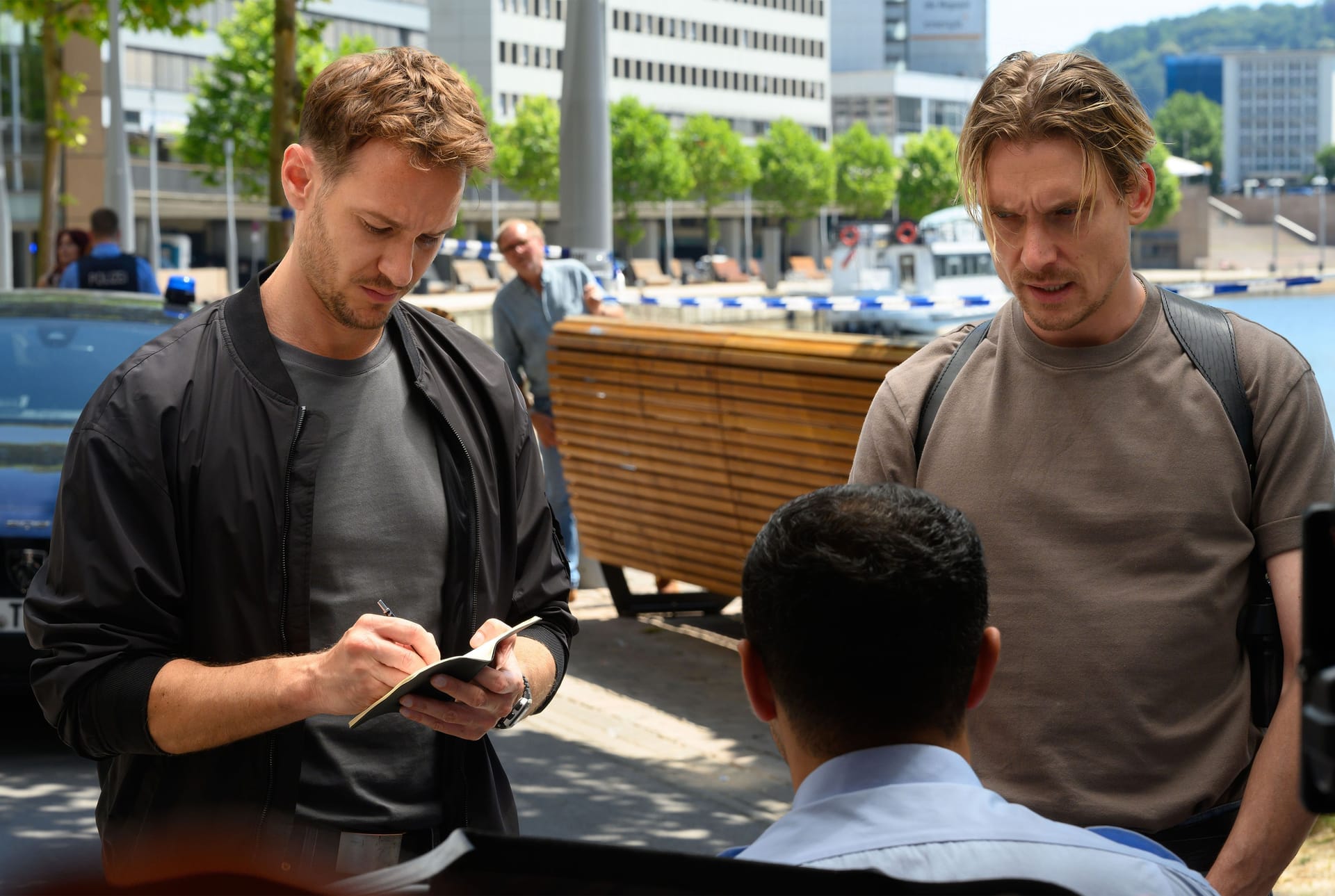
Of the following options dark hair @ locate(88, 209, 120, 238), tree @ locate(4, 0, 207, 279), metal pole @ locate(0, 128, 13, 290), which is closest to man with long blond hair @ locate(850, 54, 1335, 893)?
dark hair @ locate(88, 209, 120, 238)

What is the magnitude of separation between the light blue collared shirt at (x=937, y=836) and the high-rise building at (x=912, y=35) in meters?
173

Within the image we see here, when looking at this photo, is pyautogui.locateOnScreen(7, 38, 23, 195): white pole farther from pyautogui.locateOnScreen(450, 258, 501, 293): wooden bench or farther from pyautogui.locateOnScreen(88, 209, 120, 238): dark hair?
pyautogui.locateOnScreen(450, 258, 501, 293): wooden bench

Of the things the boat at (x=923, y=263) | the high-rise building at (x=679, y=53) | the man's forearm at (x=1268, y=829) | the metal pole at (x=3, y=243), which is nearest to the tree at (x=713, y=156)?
the high-rise building at (x=679, y=53)

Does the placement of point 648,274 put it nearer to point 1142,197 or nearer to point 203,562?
point 1142,197

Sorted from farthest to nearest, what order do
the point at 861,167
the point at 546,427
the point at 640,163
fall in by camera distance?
1. the point at 861,167
2. the point at 640,163
3. the point at 546,427

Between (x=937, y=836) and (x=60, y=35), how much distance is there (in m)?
23.4

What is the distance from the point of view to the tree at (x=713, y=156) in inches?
4065

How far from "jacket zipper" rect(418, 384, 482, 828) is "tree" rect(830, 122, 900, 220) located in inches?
4728

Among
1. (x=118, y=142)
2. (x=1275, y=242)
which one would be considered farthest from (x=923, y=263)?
(x=1275, y=242)

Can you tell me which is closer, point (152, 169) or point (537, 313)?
point (537, 313)

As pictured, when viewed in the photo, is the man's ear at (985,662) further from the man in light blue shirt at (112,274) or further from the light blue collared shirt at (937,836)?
the man in light blue shirt at (112,274)

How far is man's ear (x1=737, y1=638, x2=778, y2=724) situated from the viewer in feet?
6.08

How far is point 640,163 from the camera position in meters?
96.1

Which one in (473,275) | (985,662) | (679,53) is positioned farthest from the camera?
(679,53)
